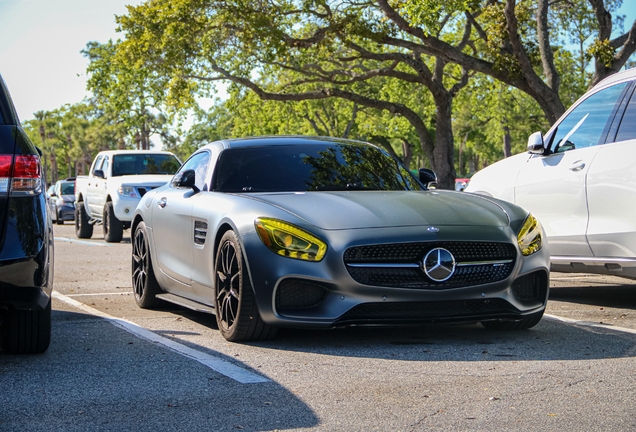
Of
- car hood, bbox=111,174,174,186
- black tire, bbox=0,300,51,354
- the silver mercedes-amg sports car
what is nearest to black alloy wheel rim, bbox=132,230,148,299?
the silver mercedes-amg sports car

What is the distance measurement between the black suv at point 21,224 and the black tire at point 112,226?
563 inches

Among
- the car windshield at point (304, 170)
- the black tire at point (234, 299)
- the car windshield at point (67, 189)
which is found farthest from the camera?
the car windshield at point (67, 189)

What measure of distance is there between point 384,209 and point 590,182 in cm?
230

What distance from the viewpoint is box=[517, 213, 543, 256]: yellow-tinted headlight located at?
6242mm

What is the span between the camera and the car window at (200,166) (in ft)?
24.1

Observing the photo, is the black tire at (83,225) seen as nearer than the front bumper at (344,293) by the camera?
No

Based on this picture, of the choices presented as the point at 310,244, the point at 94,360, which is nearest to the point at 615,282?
the point at 310,244

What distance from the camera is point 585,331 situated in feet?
21.7

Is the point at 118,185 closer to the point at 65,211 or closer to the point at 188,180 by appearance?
the point at 188,180

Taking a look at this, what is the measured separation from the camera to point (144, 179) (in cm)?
1967

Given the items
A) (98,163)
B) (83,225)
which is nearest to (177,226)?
(98,163)

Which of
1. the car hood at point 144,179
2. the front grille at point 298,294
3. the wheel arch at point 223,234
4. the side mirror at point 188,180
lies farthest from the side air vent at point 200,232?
the car hood at point 144,179

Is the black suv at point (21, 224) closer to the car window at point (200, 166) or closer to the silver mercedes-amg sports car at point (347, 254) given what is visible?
the silver mercedes-amg sports car at point (347, 254)

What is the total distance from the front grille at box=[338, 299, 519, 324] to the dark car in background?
3034 cm
